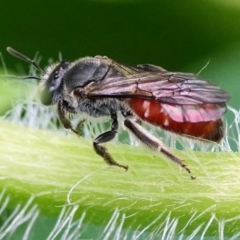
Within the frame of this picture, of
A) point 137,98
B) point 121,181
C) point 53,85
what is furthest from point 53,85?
point 121,181

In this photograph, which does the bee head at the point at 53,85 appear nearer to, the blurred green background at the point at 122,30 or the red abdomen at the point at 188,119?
the red abdomen at the point at 188,119

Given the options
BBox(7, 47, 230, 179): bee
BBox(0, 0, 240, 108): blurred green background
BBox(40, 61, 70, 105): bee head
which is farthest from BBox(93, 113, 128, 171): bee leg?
BBox(0, 0, 240, 108): blurred green background

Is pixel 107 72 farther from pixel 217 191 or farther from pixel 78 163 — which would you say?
pixel 217 191

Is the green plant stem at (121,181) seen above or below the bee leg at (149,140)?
below

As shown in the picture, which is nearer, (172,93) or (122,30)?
(172,93)

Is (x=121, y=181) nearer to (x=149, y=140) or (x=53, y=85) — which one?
(x=149, y=140)

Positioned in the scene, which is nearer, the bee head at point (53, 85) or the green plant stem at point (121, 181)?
the green plant stem at point (121, 181)

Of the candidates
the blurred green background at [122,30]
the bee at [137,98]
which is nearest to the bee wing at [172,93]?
the bee at [137,98]
